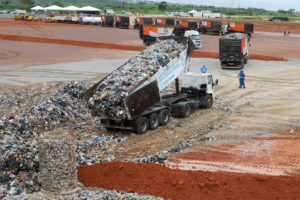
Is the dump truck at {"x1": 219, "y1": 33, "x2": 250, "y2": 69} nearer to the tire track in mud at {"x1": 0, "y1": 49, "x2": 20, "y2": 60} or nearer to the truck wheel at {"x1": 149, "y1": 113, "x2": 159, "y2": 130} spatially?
the truck wheel at {"x1": 149, "y1": 113, "x2": 159, "y2": 130}

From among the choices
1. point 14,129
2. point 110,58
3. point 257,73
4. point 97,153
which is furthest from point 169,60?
point 110,58

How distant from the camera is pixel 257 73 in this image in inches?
1209

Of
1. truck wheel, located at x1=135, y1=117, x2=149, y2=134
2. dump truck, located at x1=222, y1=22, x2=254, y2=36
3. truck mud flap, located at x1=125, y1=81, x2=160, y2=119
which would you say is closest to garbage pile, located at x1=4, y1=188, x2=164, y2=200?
truck mud flap, located at x1=125, y1=81, x2=160, y2=119

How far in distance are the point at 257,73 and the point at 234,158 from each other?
19.5 m

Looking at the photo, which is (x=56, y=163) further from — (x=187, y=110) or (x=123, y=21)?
(x=123, y=21)

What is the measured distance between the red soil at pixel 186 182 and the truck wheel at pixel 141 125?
3.83 metres

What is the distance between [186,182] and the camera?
33.9 ft

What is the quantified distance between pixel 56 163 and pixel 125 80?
6.34 m

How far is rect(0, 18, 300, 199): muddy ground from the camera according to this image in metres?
12.5

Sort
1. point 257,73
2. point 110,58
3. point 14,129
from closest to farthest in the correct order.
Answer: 1. point 14,129
2. point 257,73
3. point 110,58

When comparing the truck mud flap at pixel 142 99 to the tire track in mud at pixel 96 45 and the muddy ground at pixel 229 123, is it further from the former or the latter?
the tire track in mud at pixel 96 45

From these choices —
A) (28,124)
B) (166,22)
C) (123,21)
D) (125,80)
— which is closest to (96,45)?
(123,21)

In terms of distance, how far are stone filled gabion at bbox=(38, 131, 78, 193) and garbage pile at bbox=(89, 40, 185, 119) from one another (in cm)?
494

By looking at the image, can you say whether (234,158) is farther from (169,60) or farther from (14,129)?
(14,129)
